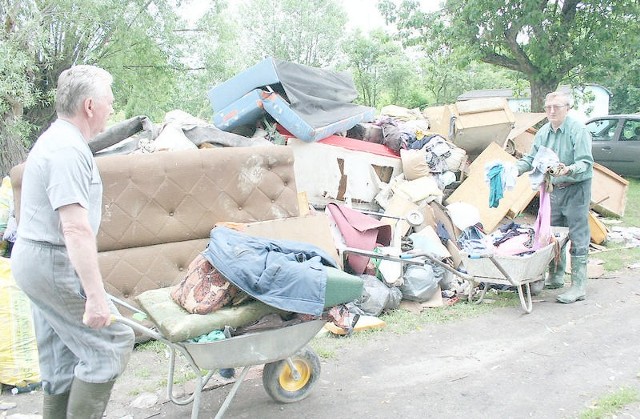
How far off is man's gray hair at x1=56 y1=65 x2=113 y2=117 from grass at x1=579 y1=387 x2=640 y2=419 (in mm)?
2979

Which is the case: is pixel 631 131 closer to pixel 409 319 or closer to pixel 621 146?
pixel 621 146

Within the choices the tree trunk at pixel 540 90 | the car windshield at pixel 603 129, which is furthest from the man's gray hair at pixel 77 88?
the car windshield at pixel 603 129

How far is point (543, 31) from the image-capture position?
11.7m

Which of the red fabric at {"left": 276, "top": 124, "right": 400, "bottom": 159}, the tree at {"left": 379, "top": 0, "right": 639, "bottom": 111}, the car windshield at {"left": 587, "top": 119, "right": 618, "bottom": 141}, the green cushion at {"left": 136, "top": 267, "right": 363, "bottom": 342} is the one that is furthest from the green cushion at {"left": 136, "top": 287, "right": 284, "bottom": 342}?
the car windshield at {"left": 587, "top": 119, "right": 618, "bottom": 141}

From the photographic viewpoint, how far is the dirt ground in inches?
134

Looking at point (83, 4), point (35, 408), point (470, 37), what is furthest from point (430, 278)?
point (470, 37)

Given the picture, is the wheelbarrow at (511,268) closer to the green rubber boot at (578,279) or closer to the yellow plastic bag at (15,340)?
the green rubber boot at (578,279)

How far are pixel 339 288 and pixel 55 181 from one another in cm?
145

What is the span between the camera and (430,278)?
5.34 m

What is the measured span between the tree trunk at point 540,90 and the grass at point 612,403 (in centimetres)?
985

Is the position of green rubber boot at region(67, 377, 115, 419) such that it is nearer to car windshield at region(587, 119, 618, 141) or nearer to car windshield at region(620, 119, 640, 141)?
car windshield at region(587, 119, 618, 141)

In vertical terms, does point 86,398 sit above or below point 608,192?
above

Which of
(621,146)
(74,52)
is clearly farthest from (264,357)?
(621,146)

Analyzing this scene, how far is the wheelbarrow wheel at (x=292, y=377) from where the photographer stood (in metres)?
3.37
